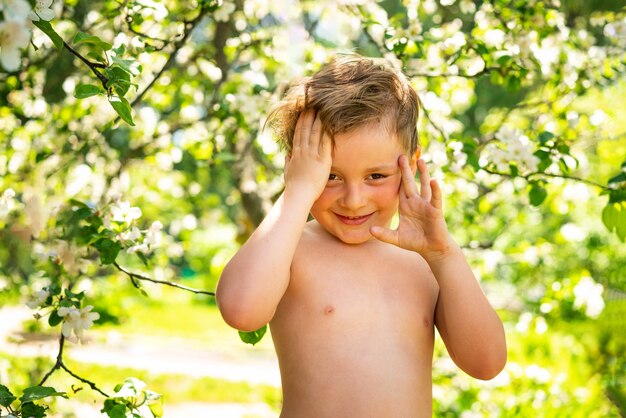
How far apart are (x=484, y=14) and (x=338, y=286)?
135 centimetres

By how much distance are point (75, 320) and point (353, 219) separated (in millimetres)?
664

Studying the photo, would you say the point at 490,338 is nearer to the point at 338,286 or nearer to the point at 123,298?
the point at 338,286

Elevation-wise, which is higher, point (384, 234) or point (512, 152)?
point (384, 234)

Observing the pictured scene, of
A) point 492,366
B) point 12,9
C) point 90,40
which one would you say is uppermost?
point 12,9

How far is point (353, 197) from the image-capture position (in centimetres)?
149

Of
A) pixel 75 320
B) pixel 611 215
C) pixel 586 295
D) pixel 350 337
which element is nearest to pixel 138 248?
pixel 75 320

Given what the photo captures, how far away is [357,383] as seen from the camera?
4.98 ft

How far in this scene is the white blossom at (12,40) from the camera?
0.93 m

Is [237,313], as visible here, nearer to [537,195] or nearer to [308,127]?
[308,127]

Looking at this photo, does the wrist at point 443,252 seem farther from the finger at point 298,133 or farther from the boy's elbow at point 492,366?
the finger at point 298,133

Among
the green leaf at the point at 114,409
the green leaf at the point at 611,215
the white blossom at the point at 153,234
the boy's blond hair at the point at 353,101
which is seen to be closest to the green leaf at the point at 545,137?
the green leaf at the point at 611,215

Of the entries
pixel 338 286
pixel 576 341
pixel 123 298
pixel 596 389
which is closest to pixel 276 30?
pixel 338 286

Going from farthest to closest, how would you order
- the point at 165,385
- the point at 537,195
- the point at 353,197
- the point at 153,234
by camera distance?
the point at 165,385, the point at 537,195, the point at 153,234, the point at 353,197

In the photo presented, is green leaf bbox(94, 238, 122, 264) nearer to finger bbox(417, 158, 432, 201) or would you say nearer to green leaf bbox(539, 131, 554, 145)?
finger bbox(417, 158, 432, 201)
